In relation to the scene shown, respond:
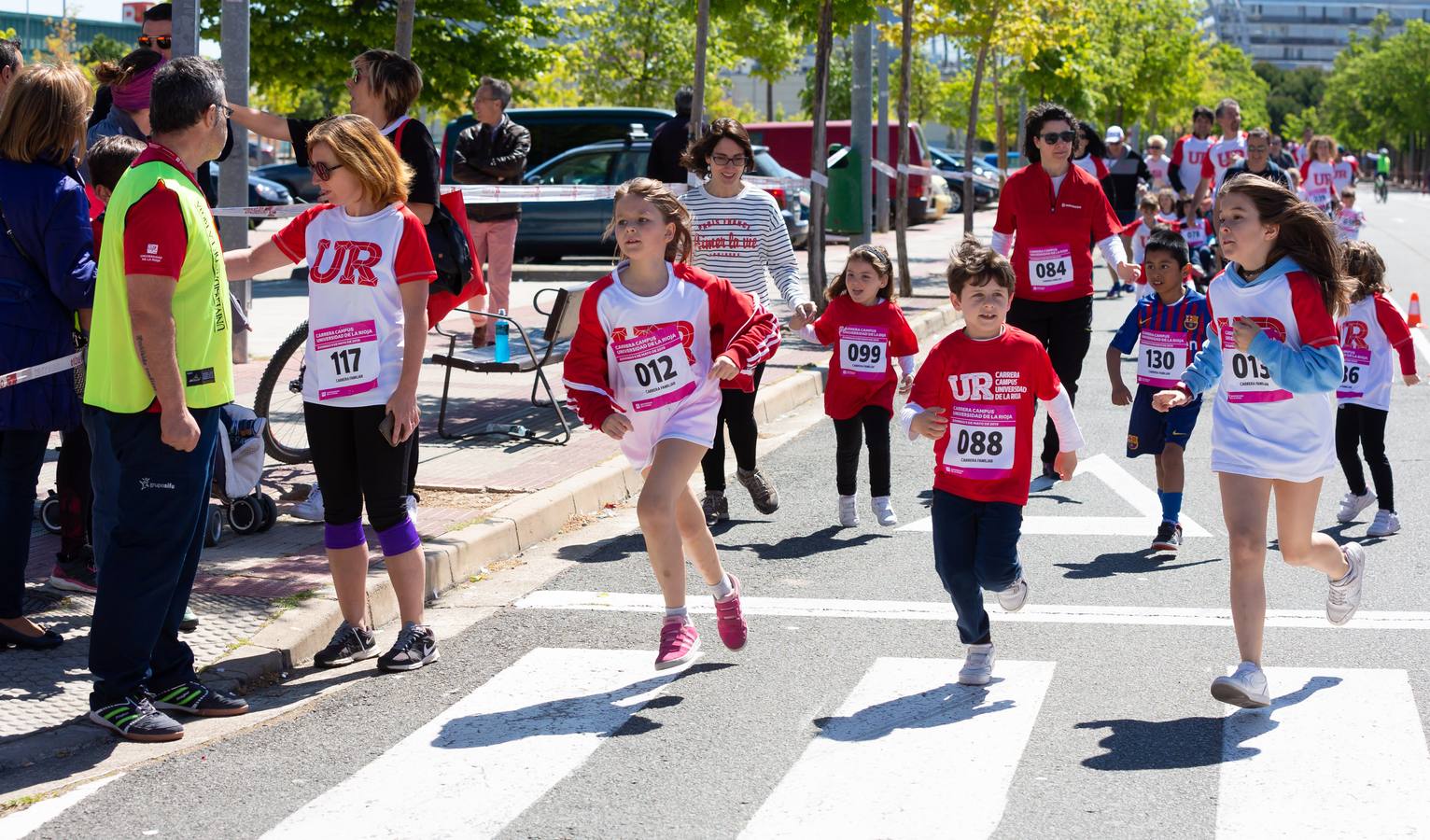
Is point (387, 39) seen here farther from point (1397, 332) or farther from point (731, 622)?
point (731, 622)

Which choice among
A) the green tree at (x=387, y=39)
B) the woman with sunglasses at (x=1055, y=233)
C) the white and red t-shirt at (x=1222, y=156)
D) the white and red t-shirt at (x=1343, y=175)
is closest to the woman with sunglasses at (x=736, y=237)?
the woman with sunglasses at (x=1055, y=233)

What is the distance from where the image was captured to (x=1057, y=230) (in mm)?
8938

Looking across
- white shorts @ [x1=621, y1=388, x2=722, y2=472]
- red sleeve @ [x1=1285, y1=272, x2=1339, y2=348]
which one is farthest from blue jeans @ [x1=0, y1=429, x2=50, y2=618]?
red sleeve @ [x1=1285, y1=272, x2=1339, y2=348]

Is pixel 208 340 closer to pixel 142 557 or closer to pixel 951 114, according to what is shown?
pixel 142 557

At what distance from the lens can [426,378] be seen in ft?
Result: 41.1

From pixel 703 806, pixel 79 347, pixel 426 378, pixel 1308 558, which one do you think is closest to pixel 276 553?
pixel 79 347

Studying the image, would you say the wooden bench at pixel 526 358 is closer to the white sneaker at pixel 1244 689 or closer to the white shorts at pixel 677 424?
the white shorts at pixel 677 424

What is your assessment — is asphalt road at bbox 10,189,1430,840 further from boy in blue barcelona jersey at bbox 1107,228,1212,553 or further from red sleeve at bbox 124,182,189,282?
red sleeve at bbox 124,182,189,282

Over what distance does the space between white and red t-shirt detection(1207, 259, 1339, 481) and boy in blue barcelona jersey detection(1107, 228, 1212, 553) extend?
2311 mm

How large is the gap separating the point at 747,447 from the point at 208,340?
3.68m

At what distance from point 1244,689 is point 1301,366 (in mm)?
1004

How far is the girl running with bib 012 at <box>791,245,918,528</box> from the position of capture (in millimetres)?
8195

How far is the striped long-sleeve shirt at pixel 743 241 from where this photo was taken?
8273mm

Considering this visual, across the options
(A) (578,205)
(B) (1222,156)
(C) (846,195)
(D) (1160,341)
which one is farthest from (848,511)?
(A) (578,205)
